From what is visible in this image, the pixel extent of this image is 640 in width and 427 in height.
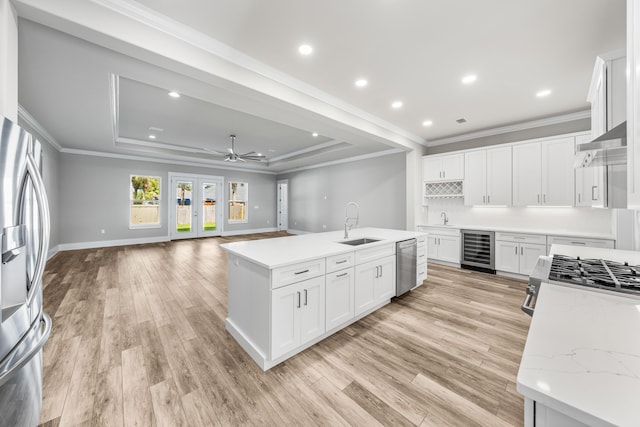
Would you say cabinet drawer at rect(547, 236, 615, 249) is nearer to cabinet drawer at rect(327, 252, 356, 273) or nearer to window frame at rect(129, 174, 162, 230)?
cabinet drawer at rect(327, 252, 356, 273)

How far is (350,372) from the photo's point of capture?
1903 millimetres

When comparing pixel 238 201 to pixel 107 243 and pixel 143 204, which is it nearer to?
pixel 143 204

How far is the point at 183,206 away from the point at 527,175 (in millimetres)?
9412

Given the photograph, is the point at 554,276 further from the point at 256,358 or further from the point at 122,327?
the point at 122,327

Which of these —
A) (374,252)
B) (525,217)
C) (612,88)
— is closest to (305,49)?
(374,252)

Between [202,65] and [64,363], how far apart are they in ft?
9.38

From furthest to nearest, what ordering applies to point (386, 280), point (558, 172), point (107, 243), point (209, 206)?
point (209, 206)
point (107, 243)
point (558, 172)
point (386, 280)

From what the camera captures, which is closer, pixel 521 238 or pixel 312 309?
pixel 312 309

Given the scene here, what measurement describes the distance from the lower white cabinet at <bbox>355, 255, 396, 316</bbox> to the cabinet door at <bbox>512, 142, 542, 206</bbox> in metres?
3.09

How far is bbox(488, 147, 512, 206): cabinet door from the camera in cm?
451

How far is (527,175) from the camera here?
14.2ft

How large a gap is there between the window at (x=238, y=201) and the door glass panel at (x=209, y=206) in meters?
0.61

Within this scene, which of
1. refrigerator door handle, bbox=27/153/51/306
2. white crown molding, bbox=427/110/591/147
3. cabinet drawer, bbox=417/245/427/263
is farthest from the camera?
white crown molding, bbox=427/110/591/147

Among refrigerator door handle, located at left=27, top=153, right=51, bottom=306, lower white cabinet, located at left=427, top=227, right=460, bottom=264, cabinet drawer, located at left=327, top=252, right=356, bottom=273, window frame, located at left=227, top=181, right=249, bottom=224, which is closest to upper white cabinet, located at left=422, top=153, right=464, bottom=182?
lower white cabinet, located at left=427, top=227, right=460, bottom=264
